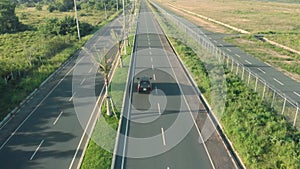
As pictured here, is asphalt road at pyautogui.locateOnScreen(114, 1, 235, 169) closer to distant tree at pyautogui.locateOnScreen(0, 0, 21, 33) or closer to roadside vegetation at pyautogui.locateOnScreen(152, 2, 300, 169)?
roadside vegetation at pyautogui.locateOnScreen(152, 2, 300, 169)

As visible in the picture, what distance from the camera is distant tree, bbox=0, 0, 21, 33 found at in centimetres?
6950

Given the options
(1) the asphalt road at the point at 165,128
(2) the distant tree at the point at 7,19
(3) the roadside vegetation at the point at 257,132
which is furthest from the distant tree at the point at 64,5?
(3) the roadside vegetation at the point at 257,132

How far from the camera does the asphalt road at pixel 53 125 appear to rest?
1923 centimetres

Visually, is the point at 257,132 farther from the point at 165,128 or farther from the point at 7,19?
the point at 7,19

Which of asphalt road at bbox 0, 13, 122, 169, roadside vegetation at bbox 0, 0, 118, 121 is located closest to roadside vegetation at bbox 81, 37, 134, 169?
asphalt road at bbox 0, 13, 122, 169

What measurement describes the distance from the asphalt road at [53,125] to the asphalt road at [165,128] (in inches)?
138

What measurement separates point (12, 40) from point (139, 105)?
42419 mm

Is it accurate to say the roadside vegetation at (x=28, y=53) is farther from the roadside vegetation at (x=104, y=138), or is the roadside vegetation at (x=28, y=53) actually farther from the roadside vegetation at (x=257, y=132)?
the roadside vegetation at (x=257, y=132)

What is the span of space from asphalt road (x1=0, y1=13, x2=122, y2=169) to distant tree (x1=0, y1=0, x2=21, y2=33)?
42134 mm

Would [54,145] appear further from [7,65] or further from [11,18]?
[11,18]

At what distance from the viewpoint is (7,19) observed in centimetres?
7044

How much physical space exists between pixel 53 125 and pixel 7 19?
57.5 metres

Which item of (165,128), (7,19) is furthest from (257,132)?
(7,19)

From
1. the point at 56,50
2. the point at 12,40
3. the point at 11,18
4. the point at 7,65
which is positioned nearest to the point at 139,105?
the point at 7,65
